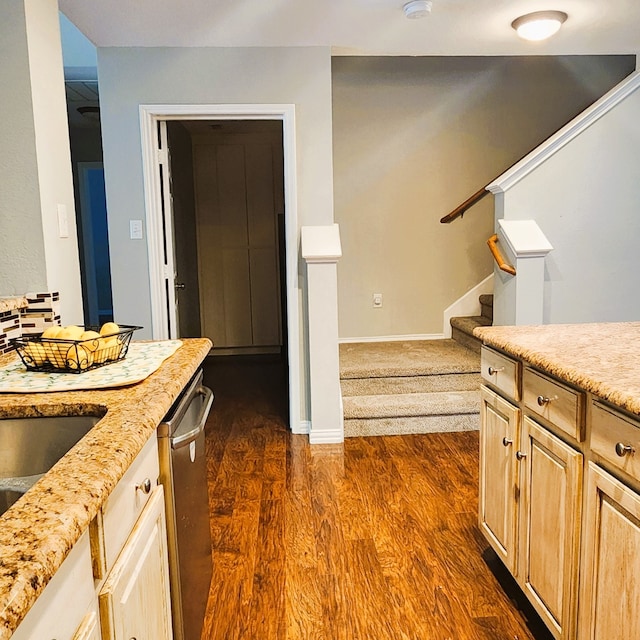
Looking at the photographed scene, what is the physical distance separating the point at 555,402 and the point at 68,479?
1.19m

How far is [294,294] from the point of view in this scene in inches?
139

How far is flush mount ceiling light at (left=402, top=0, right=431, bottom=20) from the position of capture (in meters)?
2.73

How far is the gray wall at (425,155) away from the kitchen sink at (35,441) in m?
3.75

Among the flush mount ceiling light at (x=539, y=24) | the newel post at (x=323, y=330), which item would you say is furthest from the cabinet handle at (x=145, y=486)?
the flush mount ceiling light at (x=539, y=24)

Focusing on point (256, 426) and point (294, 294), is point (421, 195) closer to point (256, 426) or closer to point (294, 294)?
point (294, 294)

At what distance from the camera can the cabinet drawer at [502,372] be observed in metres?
1.78

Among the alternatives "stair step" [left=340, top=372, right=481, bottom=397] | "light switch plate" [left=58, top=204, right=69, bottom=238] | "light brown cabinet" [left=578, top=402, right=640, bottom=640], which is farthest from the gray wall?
"light brown cabinet" [left=578, top=402, right=640, bottom=640]

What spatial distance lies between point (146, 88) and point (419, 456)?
8.42ft

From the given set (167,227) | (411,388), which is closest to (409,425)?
(411,388)

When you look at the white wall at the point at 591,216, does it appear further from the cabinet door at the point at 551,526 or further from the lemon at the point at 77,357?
the lemon at the point at 77,357

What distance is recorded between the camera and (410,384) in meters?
3.88

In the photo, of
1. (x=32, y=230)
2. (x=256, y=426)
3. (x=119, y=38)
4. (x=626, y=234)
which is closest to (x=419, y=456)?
(x=256, y=426)

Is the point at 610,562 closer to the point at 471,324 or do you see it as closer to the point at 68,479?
the point at 68,479

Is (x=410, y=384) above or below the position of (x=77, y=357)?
below
